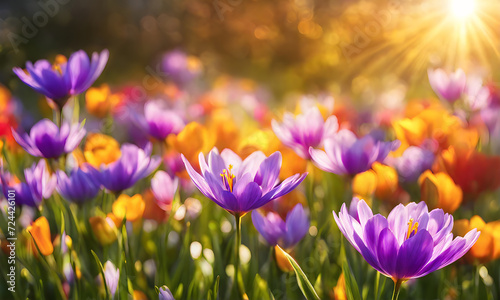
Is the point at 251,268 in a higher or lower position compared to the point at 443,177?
lower

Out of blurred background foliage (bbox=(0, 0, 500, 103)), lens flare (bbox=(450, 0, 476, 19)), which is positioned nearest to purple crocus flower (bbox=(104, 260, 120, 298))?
blurred background foliage (bbox=(0, 0, 500, 103))

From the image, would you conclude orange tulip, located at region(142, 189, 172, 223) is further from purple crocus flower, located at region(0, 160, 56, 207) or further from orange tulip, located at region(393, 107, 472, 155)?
orange tulip, located at region(393, 107, 472, 155)

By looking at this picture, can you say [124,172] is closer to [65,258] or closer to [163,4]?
[65,258]

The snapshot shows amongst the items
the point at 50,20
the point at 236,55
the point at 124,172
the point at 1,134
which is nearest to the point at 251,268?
the point at 124,172

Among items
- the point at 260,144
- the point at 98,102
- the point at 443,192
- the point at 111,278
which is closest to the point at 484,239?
the point at 443,192

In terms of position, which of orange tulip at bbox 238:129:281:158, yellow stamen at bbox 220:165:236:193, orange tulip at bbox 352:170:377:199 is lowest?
orange tulip at bbox 238:129:281:158

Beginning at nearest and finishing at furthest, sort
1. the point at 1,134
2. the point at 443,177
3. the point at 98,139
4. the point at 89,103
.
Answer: the point at 443,177 < the point at 98,139 < the point at 1,134 < the point at 89,103

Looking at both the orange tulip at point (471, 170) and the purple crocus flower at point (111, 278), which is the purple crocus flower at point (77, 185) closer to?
the purple crocus flower at point (111, 278)

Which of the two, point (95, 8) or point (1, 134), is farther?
point (95, 8)
